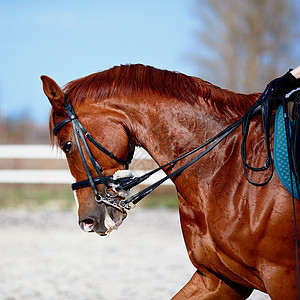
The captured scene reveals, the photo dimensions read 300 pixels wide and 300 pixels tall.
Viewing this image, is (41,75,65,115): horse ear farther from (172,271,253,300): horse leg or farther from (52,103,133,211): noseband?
(172,271,253,300): horse leg

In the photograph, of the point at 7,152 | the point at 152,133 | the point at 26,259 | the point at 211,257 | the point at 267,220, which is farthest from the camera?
the point at 7,152

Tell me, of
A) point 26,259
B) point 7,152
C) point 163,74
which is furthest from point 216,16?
point 163,74

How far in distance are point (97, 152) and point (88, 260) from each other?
11.7 feet

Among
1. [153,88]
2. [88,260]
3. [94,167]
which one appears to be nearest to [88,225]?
[94,167]

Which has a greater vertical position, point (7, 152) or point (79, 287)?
point (7, 152)

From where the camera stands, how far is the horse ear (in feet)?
8.95

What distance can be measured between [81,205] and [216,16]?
1638cm

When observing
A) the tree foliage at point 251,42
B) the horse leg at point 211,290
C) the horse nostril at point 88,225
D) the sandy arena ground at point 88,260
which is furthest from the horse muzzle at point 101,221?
the tree foliage at point 251,42

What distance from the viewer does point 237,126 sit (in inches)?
106

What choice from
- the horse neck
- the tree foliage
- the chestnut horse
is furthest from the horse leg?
the tree foliage

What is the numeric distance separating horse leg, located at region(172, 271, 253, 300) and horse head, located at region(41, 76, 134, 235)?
62 centimetres

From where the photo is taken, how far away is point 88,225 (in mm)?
2781

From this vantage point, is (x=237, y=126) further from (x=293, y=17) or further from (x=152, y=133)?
(x=293, y=17)

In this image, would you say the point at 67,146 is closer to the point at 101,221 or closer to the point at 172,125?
the point at 101,221
